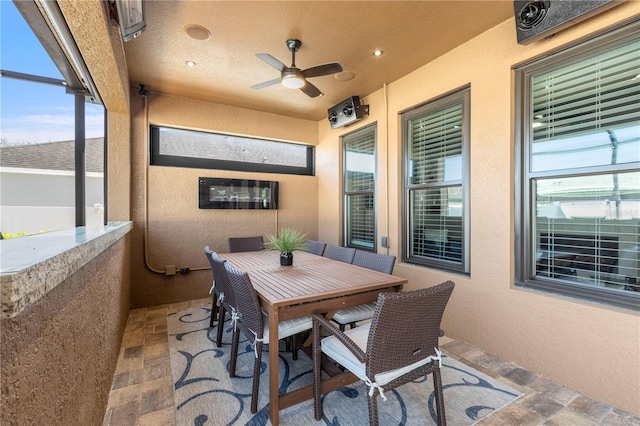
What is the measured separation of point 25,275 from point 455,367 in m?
2.66

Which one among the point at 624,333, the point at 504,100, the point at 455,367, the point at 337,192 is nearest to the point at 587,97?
the point at 504,100

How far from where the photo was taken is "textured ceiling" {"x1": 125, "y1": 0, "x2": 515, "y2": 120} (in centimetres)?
224

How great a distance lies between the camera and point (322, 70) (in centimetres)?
259

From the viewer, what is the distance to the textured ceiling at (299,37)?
224 centimetres

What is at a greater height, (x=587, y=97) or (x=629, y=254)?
(x=587, y=97)

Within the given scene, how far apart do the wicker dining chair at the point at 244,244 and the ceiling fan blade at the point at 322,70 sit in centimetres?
226

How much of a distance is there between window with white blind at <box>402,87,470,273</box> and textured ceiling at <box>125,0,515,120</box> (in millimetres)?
579

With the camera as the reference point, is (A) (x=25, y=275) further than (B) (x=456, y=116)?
No

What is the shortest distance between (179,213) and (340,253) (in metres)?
2.41

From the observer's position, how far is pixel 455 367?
2287mm

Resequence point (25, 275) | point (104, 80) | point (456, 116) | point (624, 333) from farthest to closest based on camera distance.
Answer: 1. point (456, 116)
2. point (104, 80)
3. point (624, 333)
4. point (25, 275)

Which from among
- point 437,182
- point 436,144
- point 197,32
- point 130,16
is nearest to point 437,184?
point 437,182

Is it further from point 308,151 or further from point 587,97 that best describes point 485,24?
point 308,151

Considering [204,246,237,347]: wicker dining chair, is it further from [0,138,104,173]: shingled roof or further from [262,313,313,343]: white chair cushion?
[0,138,104,173]: shingled roof
